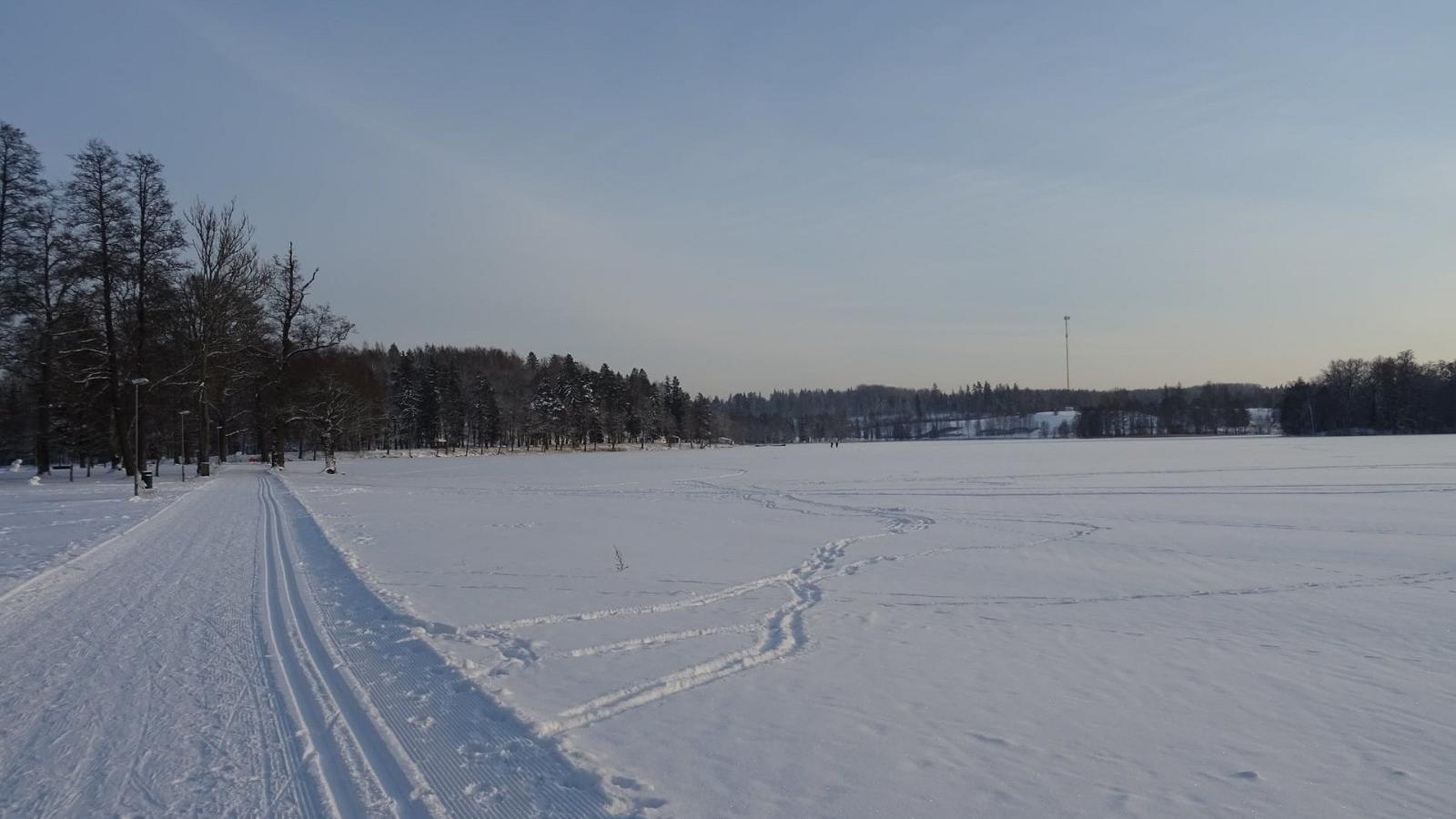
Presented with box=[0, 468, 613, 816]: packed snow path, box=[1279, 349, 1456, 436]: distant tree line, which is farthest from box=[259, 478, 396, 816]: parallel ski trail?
box=[1279, 349, 1456, 436]: distant tree line

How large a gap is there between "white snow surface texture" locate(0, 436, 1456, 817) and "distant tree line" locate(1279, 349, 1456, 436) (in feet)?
364

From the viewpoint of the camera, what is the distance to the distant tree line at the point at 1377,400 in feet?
328

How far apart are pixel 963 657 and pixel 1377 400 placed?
12613cm

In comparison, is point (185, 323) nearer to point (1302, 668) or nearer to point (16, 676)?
point (16, 676)

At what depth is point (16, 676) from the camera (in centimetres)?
650

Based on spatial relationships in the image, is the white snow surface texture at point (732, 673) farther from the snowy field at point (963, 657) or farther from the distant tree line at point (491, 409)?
the distant tree line at point (491, 409)

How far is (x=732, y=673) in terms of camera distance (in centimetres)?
667

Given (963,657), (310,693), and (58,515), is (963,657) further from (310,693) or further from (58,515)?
(58,515)

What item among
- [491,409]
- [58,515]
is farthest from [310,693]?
[491,409]

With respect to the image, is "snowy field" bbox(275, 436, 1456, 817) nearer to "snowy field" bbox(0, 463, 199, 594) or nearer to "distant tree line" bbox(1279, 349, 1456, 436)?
"snowy field" bbox(0, 463, 199, 594)

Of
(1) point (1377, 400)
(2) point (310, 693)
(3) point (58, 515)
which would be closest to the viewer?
(2) point (310, 693)

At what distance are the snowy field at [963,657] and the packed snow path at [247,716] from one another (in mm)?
236

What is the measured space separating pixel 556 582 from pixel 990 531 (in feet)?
31.2

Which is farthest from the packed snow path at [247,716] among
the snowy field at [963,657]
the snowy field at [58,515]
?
the snowy field at [58,515]
